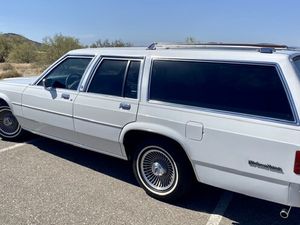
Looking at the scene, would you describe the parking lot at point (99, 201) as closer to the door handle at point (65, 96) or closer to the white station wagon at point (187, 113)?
the white station wagon at point (187, 113)

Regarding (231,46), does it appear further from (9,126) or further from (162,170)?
(9,126)

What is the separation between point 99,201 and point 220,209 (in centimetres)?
135

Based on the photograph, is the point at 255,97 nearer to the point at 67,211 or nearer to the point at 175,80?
the point at 175,80

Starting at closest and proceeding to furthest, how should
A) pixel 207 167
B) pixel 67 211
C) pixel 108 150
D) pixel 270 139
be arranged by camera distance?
1. pixel 270 139
2. pixel 207 167
3. pixel 67 211
4. pixel 108 150

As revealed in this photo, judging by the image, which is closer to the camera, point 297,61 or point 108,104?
point 297,61

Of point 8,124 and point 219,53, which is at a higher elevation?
point 219,53

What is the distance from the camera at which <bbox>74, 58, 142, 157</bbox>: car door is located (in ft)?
13.6

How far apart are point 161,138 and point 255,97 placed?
1139 millimetres

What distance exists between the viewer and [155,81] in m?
3.96

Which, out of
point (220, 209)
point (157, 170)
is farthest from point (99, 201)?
point (220, 209)

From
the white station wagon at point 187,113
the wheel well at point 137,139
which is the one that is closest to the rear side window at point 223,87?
the white station wagon at point 187,113

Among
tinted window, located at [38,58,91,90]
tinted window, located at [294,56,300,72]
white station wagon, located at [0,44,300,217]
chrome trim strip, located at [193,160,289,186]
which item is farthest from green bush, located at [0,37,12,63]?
tinted window, located at [294,56,300,72]

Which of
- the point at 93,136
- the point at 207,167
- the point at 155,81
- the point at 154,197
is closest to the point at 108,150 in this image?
the point at 93,136

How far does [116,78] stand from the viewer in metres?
4.38
